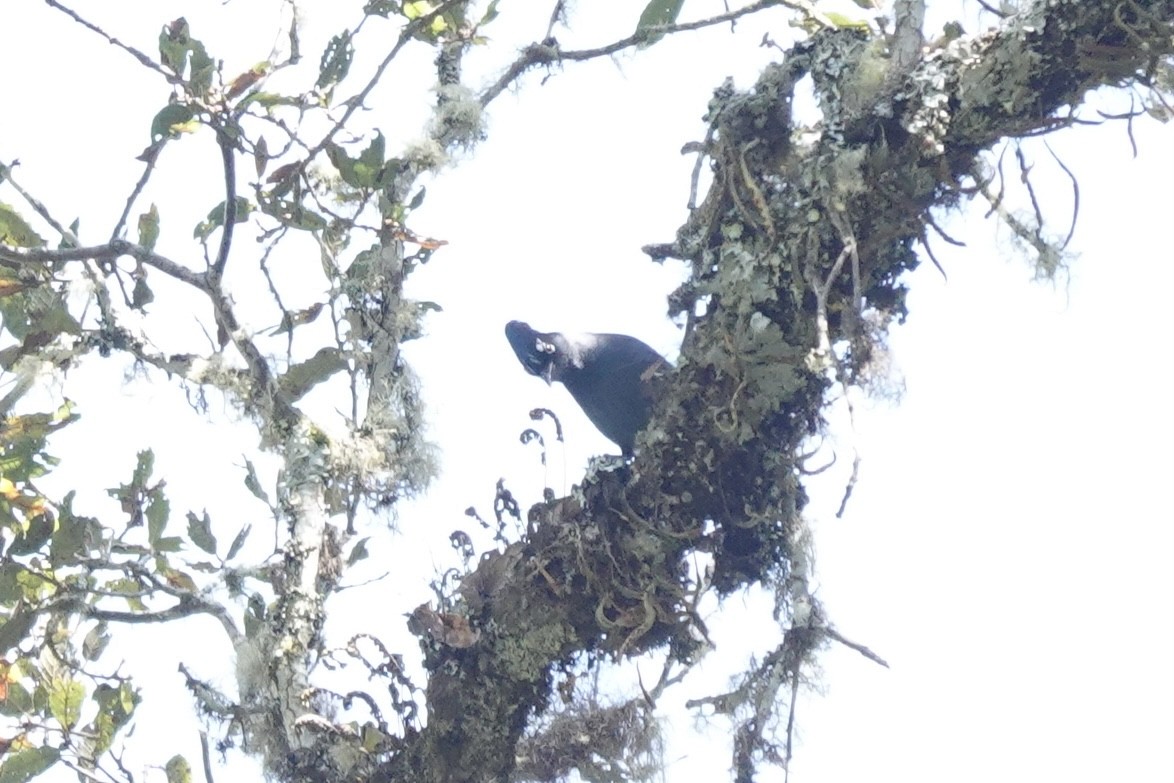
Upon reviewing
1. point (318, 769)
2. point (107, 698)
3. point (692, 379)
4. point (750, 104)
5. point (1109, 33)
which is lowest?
point (318, 769)

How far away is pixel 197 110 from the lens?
12.6ft

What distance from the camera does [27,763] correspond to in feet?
13.9

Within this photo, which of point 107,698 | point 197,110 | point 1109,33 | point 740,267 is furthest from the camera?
point 107,698

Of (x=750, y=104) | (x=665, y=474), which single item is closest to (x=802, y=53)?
(x=750, y=104)

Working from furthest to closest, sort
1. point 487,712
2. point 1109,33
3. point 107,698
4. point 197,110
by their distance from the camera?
point 107,698
point 197,110
point 487,712
point 1109,33

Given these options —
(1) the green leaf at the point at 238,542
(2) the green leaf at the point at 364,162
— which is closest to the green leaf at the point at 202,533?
(1) the green leaf at the point at 238,542

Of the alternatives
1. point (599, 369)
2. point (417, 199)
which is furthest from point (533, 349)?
point (417, 199)

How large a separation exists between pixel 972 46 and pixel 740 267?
765 mm

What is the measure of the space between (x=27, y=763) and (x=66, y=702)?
236 millimetres

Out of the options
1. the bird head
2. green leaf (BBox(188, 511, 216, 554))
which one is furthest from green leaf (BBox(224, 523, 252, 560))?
the bird head

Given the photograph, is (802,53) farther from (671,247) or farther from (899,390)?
(899,390)

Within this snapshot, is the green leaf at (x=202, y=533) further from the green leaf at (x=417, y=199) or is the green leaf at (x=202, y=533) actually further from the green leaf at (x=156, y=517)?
the green leaf at (x=417, y=199)

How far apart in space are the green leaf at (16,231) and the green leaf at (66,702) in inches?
58.7

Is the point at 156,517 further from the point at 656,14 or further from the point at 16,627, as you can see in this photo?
the point at 656,14
